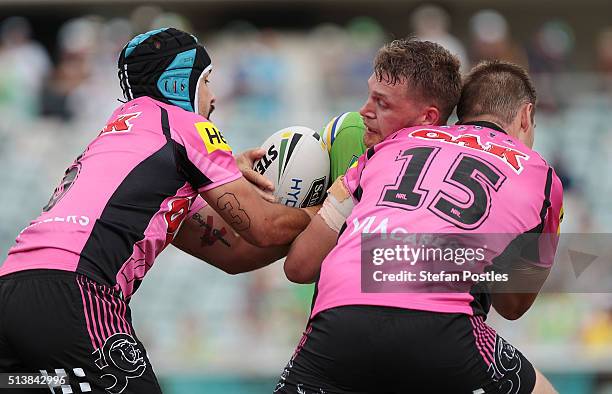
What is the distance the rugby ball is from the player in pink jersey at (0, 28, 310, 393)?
0.20m

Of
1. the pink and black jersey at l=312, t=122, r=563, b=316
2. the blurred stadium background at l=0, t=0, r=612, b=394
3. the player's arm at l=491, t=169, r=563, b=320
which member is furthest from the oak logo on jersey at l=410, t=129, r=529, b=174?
the blurred stadium background at l=0, t=0, r=612, b=394

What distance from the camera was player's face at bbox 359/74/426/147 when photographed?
196 inches

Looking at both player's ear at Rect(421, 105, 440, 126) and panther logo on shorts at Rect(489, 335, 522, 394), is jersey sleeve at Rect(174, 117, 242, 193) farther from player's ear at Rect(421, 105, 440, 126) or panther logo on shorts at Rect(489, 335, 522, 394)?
panther logo on shorts at Rect(489, 335, 522, 394)

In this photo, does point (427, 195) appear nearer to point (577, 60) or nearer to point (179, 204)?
point (179, 204)

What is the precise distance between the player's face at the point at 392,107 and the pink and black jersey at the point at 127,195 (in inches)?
28.5

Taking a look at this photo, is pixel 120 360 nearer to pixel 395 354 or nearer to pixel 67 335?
pixel 67 335

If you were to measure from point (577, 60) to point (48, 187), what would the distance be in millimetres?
10600

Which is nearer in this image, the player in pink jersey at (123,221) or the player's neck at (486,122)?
the player in pink jersey at (123,221)

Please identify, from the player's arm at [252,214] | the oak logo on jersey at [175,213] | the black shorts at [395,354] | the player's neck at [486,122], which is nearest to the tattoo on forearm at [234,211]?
the player's arm at [252,214]

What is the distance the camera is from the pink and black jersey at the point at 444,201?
4.37 m

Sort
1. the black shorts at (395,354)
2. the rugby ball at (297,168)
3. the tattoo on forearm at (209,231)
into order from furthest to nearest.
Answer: the tattoo on forearm at (209,231) → the rugby ball at (297,168) → the black shorts at (395,354)

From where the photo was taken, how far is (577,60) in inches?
778

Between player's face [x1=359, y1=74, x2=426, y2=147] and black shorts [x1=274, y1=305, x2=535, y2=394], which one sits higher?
player's face [x1=359, y1=74, x2=426, y2=147]

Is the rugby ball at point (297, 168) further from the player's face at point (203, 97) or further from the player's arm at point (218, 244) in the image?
the player's face at point (203, 97)
